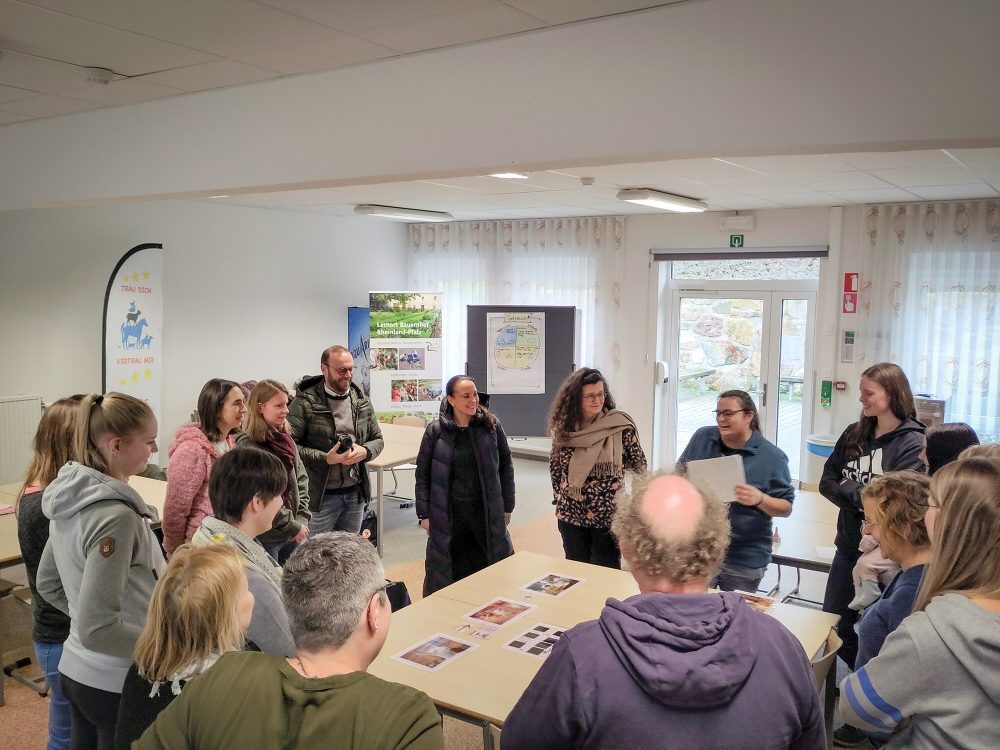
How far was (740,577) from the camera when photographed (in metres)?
3.57

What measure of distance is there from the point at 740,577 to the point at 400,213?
5592 millimetres

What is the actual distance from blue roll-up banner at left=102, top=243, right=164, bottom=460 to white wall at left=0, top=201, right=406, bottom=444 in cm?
21

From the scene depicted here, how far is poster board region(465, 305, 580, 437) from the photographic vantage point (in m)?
8.74

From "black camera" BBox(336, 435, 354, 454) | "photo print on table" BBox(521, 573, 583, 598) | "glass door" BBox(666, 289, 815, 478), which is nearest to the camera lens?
"photo print on table" BBox(521, 573, 583, 598)

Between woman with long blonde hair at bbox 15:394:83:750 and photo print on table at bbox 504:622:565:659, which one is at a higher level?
woman with long blonde hair at bbox 15:394:83:750

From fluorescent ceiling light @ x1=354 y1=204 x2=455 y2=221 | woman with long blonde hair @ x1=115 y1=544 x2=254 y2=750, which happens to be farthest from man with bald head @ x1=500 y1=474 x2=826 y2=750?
fluorescent ceiling light @ x1=354 y1=204 x2=455 y2=221

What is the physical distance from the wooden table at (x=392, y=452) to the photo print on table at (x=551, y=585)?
200cm

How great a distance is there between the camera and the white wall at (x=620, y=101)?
7.30ft

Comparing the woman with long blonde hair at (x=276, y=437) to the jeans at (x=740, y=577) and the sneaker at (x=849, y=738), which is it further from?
the sneaker at (x=849, y=738)

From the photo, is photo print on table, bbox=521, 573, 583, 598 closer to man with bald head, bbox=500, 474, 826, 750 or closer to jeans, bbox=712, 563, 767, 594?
jeans, bbox=712, 563, 767, 594

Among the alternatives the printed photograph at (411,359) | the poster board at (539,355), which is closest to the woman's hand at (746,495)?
the poster board at (539,355)

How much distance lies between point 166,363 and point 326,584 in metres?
6.55

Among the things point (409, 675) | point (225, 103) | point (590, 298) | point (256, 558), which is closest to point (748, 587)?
point (409, 675)

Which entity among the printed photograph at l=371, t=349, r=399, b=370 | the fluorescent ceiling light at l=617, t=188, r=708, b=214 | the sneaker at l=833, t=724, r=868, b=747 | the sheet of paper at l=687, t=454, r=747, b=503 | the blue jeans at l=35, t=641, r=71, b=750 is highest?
the fluorescent ceiling light at l=617, t=188, r=708, b=214
